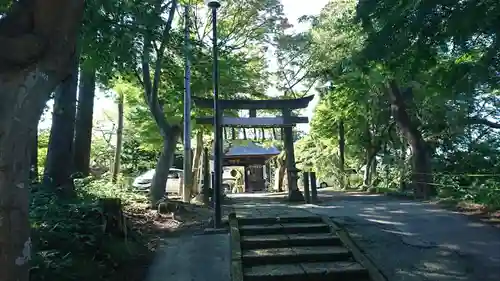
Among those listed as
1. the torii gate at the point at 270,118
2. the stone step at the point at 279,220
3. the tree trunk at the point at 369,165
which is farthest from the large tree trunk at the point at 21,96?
the tree trunk at the point at 369,165

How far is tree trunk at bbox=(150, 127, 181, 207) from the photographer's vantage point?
34.8 feet

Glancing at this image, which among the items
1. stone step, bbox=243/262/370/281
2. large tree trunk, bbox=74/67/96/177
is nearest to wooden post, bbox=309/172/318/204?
large tree trunk, bbox=74/67/96/177

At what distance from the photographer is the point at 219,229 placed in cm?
780

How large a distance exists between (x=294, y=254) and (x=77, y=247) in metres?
2.83

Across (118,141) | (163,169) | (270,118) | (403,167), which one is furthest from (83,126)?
(403,167)

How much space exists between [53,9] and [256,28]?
1529 cm

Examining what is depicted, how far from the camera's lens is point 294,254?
19.8 ft

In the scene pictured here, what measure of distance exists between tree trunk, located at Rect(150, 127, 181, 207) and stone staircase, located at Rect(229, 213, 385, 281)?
11.7 feet

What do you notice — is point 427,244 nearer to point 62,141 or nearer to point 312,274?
point 312,274

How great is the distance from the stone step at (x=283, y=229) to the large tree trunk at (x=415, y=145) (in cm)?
643

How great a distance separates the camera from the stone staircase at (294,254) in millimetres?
5445

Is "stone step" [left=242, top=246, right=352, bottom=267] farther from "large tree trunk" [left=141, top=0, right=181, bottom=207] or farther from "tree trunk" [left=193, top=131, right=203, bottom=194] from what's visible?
"tree trunk" [left=193, top=131, right=203, bottom=194]

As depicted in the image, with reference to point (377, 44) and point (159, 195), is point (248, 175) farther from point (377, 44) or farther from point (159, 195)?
point (377, 44)

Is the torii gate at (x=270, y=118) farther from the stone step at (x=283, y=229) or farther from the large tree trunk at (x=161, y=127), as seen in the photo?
the stone step at (x=283, y=229)
